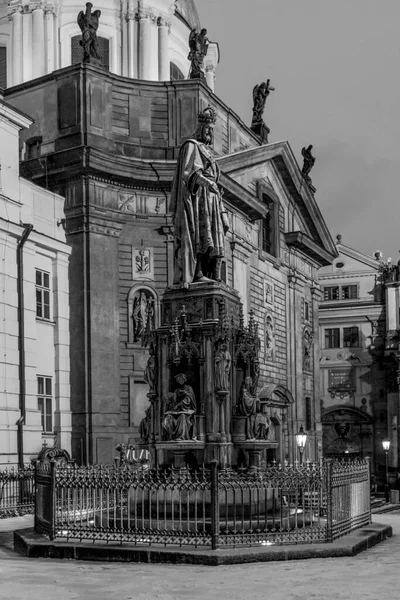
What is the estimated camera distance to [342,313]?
2781 inches

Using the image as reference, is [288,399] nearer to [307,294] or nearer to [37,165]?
[307,294]

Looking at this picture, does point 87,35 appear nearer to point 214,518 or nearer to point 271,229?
point 271,229

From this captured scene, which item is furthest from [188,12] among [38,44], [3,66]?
[3,66]

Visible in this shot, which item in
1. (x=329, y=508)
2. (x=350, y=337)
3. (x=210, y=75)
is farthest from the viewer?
(x=350, y=337)

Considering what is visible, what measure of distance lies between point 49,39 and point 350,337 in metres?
35.8

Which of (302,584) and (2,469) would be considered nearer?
(302,584)

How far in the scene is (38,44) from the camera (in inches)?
1666

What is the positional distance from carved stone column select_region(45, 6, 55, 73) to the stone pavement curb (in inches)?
1228

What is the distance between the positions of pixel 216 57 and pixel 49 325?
79.3 feet

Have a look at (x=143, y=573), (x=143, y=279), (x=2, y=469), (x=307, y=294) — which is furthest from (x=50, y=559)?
(x=307, y=294)

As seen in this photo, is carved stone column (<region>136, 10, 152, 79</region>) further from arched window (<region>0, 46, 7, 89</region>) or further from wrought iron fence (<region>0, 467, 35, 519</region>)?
wrought iron fence (<region>0, 467, 35, 519</region>)

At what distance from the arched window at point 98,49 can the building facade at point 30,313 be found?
1120cm

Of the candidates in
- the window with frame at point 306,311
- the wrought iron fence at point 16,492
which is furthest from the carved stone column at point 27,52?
the wrought iron fence at point 16,492

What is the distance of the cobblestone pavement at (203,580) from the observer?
35.6 ft
